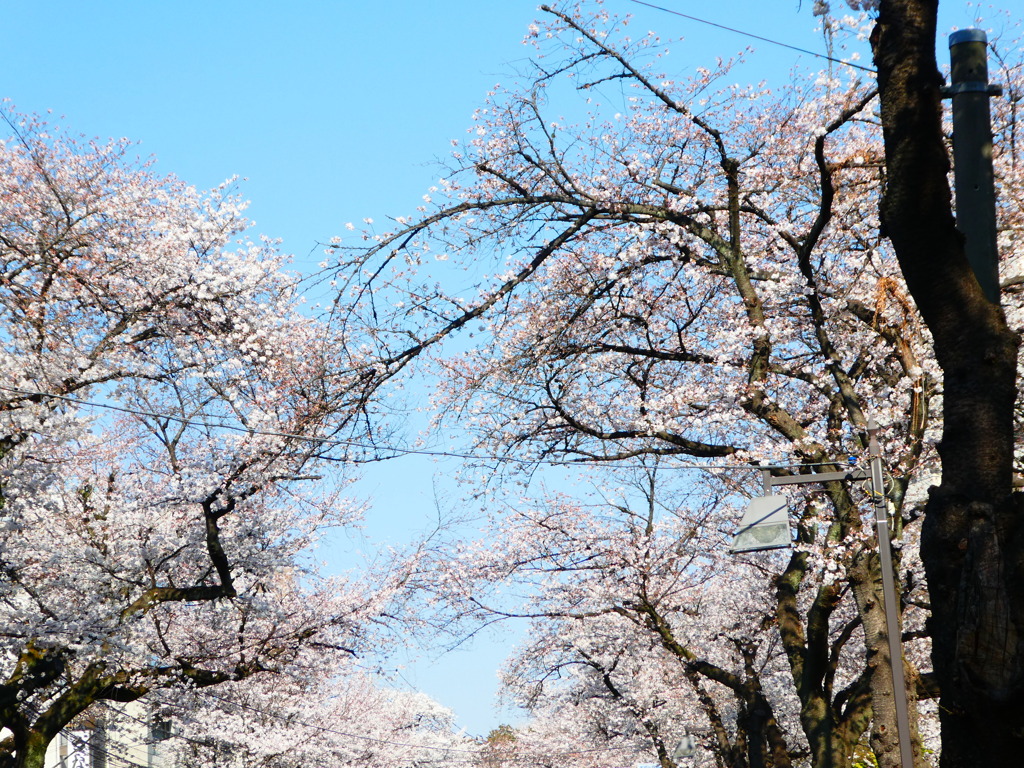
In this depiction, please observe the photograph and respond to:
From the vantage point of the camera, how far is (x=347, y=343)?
8.34 metres

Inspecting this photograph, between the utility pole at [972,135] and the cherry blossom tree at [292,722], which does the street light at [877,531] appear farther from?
the cherry blossom tree at [292,722]

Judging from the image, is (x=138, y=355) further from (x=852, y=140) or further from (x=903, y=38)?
(x=903, y=38)

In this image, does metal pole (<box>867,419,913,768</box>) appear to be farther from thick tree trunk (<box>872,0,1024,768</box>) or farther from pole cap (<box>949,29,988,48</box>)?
pole cap (<box>949,29,988,48</box>)

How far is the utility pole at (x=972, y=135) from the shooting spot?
14.4 feet

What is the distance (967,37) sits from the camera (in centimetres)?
462

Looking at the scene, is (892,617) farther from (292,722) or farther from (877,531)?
(292,722)

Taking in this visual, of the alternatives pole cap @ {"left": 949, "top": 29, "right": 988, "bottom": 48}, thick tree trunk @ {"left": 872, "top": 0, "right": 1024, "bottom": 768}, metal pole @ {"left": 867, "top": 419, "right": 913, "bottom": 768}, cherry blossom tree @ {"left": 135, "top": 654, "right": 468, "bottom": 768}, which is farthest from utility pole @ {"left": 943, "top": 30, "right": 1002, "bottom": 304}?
cherry blossom tree @ {"left": 135, "top": 654, "right": 468, "bottom": 768}

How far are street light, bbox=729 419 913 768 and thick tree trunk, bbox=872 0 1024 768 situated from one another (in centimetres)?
478

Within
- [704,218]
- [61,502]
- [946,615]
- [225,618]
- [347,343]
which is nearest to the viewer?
[946,615]

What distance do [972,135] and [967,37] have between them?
1.67 ft

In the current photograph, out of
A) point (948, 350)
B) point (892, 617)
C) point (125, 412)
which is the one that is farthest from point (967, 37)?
point (125, 412)

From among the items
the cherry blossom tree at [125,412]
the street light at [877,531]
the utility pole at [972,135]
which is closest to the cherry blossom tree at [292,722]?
the cherry blossom tree at [125,412]

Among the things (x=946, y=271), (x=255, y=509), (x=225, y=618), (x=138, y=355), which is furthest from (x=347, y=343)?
(x=225, y=618)

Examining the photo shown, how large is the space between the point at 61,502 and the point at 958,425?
16.3m
